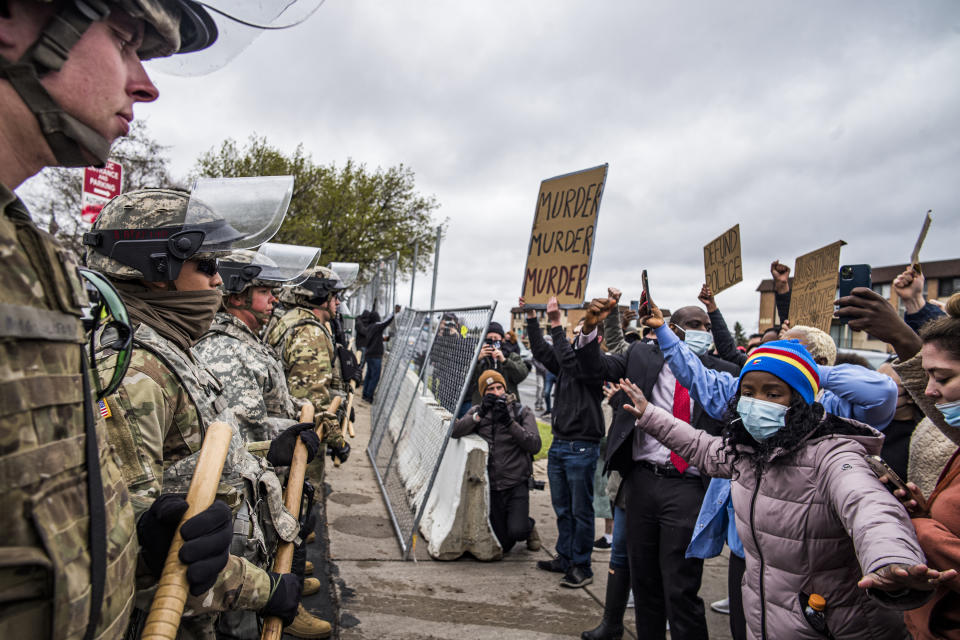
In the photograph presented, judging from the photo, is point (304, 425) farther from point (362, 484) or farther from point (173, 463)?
point (362, 484)

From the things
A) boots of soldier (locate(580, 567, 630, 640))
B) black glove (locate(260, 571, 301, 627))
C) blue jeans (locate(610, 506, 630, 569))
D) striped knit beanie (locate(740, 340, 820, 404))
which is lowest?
boots of soldier (locate(580, 567, 630, 640))

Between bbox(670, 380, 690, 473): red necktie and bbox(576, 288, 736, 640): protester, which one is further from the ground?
bbox(670, 380, 690, 473): red necktie

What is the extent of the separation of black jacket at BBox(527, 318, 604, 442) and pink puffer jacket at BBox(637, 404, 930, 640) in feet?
7.60

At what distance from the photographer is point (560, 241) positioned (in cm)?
507

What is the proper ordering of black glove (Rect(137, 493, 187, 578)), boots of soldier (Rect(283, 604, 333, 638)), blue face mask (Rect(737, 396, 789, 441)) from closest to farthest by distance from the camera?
black glove (Rect(137, 493, 187, 578)) < blue face mask (Rect(737, 396, 789, 441)) < boots of soldier (Rect(283, 604, 333, 638))

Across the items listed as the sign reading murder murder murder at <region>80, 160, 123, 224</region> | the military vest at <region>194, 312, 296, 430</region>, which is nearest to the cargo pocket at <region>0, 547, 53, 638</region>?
the military vest at <region>194, 312, 296, 430</region>

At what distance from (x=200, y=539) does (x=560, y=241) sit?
407 cm

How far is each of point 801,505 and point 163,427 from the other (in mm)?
2340

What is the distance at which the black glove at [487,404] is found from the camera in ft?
18.3

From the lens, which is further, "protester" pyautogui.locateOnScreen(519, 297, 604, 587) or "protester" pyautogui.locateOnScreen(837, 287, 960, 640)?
"protester" pyautogui.locateOnScreen(519, 297, 604, 587)

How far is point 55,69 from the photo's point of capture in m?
0.96

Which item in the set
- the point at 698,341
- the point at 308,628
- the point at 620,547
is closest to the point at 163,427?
the point at 308,628

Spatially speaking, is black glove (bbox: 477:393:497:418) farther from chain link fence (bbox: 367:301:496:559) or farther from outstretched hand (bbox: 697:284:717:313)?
outstretched hand (bbox: 697:284:717:313)

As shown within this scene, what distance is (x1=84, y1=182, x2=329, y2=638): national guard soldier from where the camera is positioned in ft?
5.37
